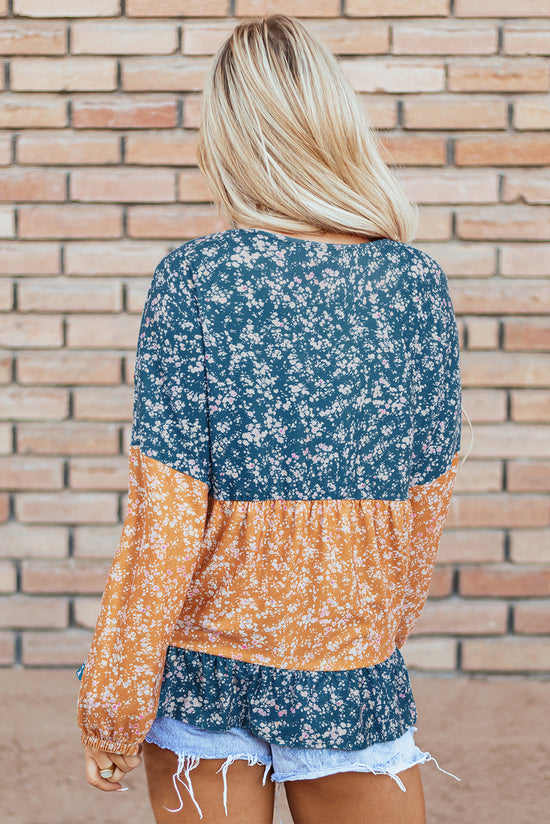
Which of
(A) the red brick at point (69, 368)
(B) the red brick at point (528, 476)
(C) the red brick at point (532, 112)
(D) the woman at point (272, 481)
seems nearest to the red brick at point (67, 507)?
(A) the red brick at point (69, 368)

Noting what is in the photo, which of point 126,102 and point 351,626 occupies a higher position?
point 126,102

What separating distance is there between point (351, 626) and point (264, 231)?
571 mm

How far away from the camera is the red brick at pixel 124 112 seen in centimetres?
258

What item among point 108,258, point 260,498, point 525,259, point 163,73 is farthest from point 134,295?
point 260,498

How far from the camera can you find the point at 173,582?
1.11 meters

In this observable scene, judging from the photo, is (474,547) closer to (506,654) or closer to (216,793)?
(506,654)

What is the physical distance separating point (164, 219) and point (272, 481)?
1675 millimetres

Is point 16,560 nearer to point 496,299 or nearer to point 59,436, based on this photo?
point 59,436

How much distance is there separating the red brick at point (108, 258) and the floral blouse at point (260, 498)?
4.99 ft

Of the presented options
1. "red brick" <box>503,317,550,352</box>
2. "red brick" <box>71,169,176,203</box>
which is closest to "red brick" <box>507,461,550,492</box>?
"red brick" <box>503,317,550,352</box>

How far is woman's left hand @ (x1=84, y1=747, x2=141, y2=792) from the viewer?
3.85 feet

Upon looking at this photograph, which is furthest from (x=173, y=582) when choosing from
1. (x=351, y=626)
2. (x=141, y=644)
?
(x=351, y=626)

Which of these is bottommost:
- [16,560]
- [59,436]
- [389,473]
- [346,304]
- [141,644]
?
[16,560]

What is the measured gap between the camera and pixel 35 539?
8.77 feet
